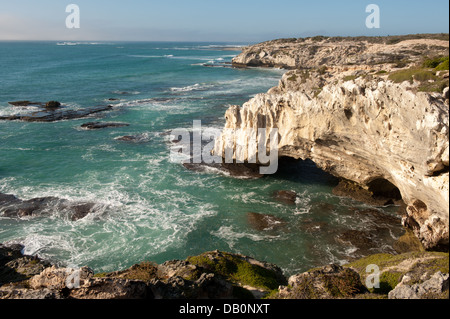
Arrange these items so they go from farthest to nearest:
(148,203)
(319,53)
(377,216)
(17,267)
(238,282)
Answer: (319,53) → (148,203) → (377,216) → (17,267) → (238,282)

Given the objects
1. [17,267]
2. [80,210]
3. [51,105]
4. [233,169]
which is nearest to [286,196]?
[233,169]

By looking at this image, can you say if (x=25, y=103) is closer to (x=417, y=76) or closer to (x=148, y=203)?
(x=148, y=203)

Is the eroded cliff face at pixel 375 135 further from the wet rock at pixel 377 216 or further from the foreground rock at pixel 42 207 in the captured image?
the foreground rock at pixel 42 207

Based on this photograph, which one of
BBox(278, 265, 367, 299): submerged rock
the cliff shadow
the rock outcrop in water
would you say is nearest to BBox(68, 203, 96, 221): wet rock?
the cliff shadow

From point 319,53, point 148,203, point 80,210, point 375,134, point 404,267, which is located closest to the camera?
point 404,267

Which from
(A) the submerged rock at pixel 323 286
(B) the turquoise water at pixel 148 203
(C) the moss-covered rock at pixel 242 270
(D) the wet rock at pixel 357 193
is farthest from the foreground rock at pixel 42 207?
(D) the wet rock at pixel 357 193
